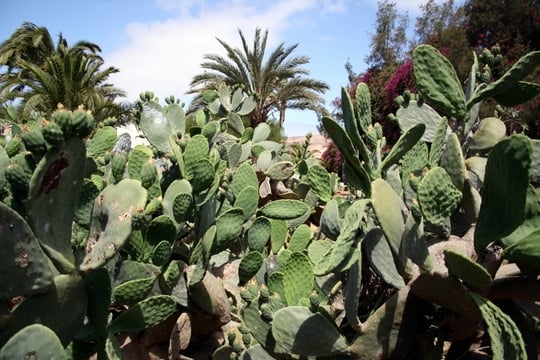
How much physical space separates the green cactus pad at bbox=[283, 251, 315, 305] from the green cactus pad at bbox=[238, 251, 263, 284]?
0.98ft

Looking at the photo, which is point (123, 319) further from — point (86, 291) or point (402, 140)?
point (402, 140)

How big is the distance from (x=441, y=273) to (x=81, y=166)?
3.14 feet

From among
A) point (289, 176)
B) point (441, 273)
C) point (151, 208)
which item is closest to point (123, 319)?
point (151, 208)

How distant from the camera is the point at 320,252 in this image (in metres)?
1.70

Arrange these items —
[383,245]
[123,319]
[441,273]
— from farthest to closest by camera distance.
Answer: [123,319] < [383,245] < [441,273]

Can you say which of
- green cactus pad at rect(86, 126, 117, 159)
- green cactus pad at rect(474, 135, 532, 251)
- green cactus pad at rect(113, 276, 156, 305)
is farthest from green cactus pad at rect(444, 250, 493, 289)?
green cactus pad at rect(86, 126, 117, 159)

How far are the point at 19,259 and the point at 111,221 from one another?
312 millimetres

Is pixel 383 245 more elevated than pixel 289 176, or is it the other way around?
pixel 289 176

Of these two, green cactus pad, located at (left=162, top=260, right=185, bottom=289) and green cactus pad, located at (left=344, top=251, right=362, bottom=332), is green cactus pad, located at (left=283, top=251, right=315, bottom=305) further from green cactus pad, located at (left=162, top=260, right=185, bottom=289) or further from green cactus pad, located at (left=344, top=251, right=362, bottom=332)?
green cactus pad, located at (left=162, top=260, right=185, bottom=289)

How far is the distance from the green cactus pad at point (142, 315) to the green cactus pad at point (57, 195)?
29cm

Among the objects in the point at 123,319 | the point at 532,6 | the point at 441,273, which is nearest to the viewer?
the point at 441,273

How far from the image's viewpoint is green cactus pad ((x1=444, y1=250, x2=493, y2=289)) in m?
1.10

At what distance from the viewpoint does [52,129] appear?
44.3 inches

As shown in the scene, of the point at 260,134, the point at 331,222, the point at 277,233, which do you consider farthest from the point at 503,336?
the point at 260,134
